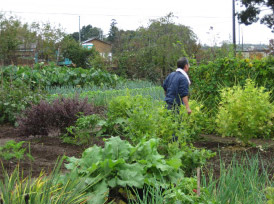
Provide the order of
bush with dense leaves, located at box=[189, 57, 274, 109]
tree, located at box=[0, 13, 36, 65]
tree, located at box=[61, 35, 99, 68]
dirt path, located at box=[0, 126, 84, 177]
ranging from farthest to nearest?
tree, located at box=[61, 35, 99, 68] < tree, located at box=[0, 13, 36, 65] < bush with dense leaves, located at box=[189, 57, 274, 109] < dirt path, located at box=[0, 126, 84, 177]

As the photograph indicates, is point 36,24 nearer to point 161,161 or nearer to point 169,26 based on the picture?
point 169,26

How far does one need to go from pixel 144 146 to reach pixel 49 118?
3466mm

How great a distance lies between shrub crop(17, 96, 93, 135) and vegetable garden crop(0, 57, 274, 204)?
2 cm

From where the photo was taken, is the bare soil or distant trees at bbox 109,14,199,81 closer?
the bare soil

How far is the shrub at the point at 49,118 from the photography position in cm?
648

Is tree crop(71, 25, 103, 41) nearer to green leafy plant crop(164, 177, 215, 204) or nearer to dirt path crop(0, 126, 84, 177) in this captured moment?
dirt path crop(0, 126, 84, 177)

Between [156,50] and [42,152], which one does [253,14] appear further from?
[42,152]

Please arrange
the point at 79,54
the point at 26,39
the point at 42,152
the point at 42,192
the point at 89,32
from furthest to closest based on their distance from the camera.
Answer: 1. the point at 89,32
2. the point at 26,39
3. the point at 79,54
4. the point at 42,152
5. the point at 42,192

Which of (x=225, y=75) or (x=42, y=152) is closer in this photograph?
(x=42, y=152)

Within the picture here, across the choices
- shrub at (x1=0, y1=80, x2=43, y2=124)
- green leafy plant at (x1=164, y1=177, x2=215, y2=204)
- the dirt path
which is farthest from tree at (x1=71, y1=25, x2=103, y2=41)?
green leafy plant at (x1=164, y1=177, x2=215, y2=204)

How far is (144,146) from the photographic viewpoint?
3.39 m

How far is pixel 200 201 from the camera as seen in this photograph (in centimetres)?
267

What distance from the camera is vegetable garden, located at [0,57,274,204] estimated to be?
277 centimetres

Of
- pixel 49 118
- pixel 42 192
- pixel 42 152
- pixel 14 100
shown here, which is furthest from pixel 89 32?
pixel 42 192
